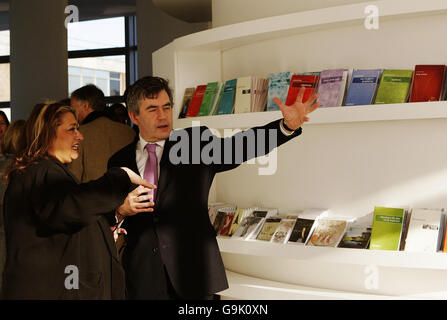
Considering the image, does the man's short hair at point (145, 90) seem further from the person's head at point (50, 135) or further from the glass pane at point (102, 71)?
the glass pane at point (102, 71)

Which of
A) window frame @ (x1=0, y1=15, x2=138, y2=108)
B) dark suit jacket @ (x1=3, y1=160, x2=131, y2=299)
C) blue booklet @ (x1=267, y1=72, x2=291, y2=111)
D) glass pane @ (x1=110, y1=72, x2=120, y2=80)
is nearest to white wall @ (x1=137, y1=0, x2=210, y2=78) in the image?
window frame @ (x1=0, y1=15, x2=138, y2=108)

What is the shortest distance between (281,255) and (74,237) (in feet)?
4.09

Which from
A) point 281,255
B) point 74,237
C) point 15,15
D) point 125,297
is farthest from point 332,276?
point 15,15

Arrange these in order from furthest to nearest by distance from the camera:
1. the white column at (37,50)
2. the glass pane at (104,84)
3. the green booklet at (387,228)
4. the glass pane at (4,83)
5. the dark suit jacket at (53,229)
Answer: the glass pane at (4,83) → the glass pane at (104,84) → the white column at (37,50) → the green booklet at (387,228) → the dark suit jacket at (53,229)

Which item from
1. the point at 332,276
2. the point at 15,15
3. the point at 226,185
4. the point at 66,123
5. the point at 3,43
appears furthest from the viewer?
the point at 3,43

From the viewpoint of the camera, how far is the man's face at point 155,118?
2.47 m

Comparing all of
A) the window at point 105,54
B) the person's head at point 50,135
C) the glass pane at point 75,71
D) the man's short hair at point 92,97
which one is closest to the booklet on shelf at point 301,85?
the person's head at point 50,135

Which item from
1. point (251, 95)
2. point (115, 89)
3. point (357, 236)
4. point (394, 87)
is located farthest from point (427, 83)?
point (115, 89)

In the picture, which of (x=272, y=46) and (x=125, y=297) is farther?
(x=272, y=46)

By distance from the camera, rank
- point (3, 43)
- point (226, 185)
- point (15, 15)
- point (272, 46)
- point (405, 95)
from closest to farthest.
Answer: point (405, 95) → point (272, 46) → point (226, 185) → point (15, 15) → point (3, 43)

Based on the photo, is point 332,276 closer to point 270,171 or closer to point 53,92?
point 270,171

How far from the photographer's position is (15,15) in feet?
27.8

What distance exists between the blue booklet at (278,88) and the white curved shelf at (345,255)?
0.76 metres

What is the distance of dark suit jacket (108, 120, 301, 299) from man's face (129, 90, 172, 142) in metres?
0.08
